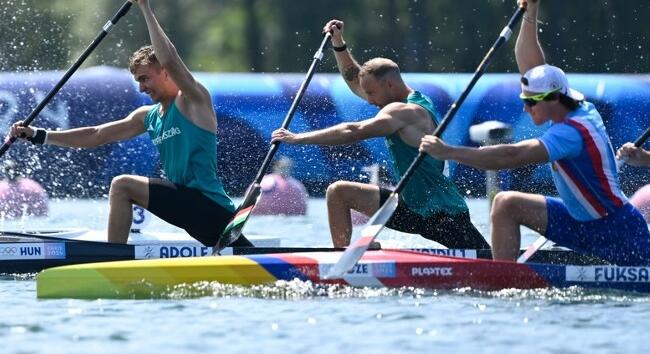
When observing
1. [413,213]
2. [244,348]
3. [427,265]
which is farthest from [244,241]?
[244,348]

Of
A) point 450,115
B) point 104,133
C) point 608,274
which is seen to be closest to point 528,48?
point 450,115

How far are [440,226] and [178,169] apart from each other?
1.78 meters

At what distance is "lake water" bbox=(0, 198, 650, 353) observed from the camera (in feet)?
23.6

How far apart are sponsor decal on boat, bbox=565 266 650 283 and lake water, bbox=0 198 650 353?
0.08 metres

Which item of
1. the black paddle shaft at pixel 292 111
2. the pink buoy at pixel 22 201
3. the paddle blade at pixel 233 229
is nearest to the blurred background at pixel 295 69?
the pink buoy at pixel 22 201

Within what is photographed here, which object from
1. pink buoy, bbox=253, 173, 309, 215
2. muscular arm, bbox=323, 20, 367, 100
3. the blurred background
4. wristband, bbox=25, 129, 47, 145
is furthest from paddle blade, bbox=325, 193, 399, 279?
pink buoy, bbox=253, 173, 309, 215

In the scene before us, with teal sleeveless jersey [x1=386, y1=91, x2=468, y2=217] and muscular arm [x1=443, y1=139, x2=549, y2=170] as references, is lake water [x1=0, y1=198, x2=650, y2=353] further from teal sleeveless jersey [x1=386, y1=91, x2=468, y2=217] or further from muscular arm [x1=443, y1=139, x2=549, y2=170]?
teal sleeveless jersey [x1=386, y1=91, x2=468, y2=217]

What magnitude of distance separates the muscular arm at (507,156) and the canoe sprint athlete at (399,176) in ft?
4.79

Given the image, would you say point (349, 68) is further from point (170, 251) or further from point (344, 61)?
point (170, 251)

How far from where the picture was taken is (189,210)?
1020 cm

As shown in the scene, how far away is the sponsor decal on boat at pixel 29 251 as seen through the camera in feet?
34.1

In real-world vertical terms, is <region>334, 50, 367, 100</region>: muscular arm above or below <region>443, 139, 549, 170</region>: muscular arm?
above

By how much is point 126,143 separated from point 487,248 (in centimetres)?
967

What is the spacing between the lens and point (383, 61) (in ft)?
33.2
